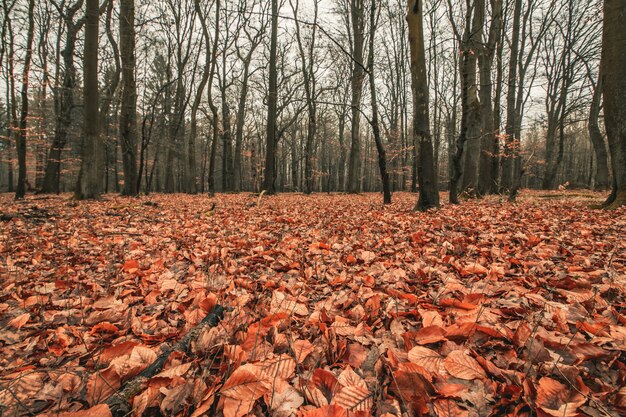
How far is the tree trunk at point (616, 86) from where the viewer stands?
493 centimetres

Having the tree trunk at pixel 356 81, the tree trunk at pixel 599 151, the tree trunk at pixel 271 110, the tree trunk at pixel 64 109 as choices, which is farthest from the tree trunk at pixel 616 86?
the tree trunk at pixel 64 109

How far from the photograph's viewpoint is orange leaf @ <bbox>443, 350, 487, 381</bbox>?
A: 112 cm

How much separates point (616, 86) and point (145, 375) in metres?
7.44

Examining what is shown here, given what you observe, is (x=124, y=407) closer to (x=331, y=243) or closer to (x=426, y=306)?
(x=426, y=306)

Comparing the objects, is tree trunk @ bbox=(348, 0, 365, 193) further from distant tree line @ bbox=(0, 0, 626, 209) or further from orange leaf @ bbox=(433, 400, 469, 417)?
orange leaf @ bbox=(433, 400, 469, 417)

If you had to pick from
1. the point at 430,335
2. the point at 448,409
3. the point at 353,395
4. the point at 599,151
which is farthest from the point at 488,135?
the point at 353,395

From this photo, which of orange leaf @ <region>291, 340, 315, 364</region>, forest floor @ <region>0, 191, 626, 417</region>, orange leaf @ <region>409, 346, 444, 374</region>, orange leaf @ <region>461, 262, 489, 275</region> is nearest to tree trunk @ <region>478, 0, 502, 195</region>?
forest floor @ <region>0, 191, 626, 417</region>

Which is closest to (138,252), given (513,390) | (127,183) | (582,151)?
(513,390)

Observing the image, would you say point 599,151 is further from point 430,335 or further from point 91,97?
point 91,97

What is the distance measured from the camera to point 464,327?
136 cm

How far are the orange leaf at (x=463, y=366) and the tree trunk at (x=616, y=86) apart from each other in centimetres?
584

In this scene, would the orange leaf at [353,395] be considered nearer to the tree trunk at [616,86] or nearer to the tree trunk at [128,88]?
the tree trunk at [616,86]

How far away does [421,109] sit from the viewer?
6027 millimetres

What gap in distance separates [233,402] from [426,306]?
1.18 m
